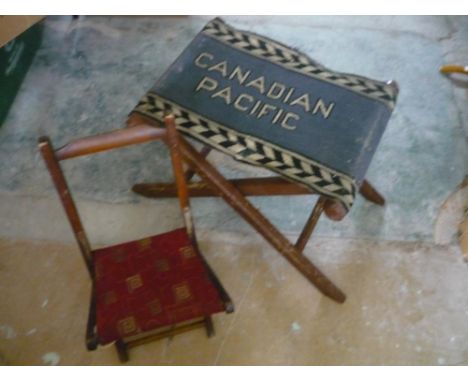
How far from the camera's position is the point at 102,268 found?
120 centimetres

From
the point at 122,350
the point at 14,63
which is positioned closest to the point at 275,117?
the point at 122,350

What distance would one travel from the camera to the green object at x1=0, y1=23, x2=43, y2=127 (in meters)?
1.98

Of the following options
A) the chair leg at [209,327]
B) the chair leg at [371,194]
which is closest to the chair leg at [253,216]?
the chair leg at [209,327]

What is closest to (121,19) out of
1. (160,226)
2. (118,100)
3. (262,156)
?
(118,100)

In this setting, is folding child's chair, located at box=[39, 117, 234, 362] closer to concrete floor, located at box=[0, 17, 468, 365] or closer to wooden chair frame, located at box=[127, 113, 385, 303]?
wooden chair frame, located at box=[127, 113, 385, 303]

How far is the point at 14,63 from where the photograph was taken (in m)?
2.06

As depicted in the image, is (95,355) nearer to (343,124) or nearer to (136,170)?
(136,170)

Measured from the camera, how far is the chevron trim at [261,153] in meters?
1.17

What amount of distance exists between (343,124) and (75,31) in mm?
1645

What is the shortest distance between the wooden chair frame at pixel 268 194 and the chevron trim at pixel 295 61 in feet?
1.07

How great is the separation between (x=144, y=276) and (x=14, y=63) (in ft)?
4.47

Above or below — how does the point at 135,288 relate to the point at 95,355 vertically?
above

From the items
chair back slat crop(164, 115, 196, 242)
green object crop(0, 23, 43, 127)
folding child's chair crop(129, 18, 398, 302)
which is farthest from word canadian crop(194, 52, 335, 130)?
green object crop(0, 23, 43, 127)

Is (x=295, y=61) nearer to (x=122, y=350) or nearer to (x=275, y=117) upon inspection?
(x=275, y=117)
